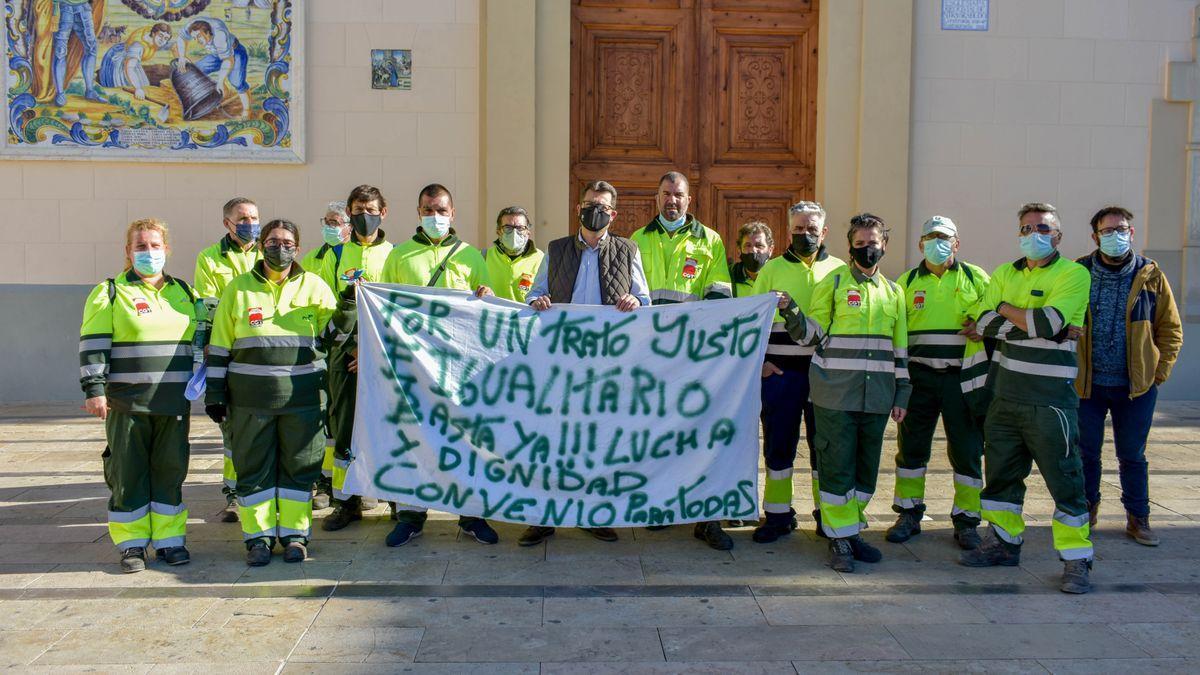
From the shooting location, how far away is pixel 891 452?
861 cm

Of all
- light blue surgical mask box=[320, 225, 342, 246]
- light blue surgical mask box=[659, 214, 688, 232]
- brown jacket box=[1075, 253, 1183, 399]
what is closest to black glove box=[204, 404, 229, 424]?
light blue surgical mask box=[320, 225, 342, 246]

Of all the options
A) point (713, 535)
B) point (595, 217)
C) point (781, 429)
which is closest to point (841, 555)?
point (713, 535)

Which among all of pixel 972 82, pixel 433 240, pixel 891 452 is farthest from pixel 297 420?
pixel 972 82

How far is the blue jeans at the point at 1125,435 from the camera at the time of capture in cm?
602

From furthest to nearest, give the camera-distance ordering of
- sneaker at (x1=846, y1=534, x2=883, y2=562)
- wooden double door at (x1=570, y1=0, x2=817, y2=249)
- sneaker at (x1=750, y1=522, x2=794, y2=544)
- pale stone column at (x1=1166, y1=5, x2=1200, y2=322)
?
pale stone column at (x1=1166, y1=5, x2=1200, y2=322)
wooden double door at (x1=570, y1=0, x2=817, y2=249)
sneaker at (x1=750, y1=522, x2=794, y2=544)
sneaker at (x1=846, y1=534, x2=883, y2=562)

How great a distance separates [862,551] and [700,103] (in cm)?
590

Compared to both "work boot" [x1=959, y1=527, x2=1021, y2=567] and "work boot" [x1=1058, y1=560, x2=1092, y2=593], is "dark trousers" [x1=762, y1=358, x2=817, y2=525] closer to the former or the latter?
"work boot" [x1=959, y1=527, x2=1021, y2=567]

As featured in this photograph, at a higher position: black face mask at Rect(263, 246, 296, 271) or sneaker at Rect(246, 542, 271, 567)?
black face mask at Rect(263, 246, 296, 271)

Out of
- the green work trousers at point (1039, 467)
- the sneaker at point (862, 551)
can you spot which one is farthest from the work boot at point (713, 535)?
the green work trousers at point (1039, 467)

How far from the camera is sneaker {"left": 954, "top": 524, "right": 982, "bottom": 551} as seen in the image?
5.79 meters

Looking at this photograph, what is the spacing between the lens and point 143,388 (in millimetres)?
5273

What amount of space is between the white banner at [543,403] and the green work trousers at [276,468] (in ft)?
0.86

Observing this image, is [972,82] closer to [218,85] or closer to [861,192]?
[861,192]

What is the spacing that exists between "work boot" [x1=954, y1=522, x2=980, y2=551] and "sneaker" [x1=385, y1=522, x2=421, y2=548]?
10.1ft
